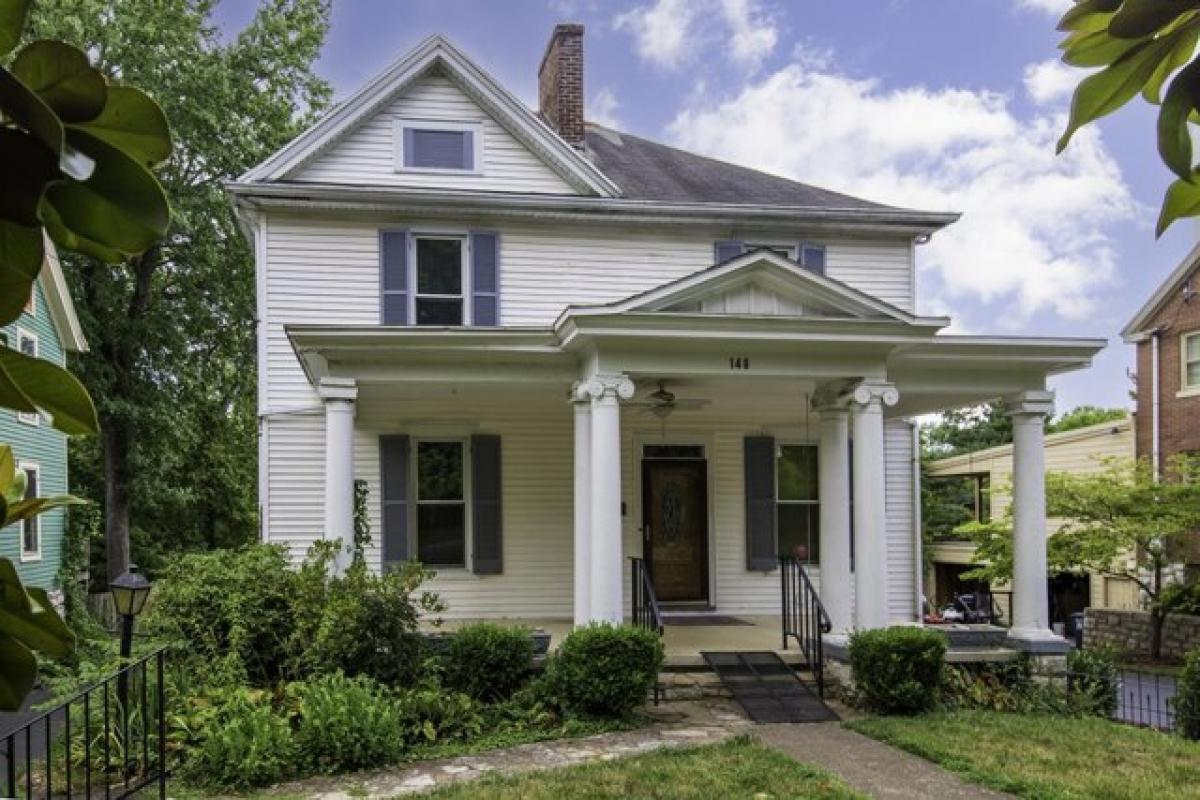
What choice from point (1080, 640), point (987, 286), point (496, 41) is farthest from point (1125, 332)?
point (496, 41)

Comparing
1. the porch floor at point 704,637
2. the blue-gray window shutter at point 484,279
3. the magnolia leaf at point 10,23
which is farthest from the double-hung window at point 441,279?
the magnolia leaf at point 10,23

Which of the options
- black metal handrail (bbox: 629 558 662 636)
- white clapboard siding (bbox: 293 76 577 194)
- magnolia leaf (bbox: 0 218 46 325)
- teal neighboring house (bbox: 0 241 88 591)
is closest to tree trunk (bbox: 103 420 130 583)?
teal neighboring house (bbox: 0 241 88 591)

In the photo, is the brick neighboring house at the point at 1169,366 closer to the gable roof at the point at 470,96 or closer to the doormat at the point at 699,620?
the doormat at the point at 699,620

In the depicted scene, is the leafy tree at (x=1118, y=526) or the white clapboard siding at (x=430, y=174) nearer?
the white clapboard siding at (x=430, y=174)

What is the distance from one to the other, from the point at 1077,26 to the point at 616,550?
8043 millimetres

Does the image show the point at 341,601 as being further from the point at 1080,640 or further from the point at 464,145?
the point at 1080,640

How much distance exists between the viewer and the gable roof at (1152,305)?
17438 mm

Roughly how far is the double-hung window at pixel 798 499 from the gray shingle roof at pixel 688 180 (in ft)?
11.7

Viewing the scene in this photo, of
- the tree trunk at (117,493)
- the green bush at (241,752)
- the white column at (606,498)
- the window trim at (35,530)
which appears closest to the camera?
the green bush at (241,752)

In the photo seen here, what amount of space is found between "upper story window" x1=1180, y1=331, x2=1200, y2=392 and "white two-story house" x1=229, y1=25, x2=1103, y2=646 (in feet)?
26.5

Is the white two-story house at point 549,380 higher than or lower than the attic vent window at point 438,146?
lower

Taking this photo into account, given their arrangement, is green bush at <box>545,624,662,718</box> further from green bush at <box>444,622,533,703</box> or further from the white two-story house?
the white two-story house

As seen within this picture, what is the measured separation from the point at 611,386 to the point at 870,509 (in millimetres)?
2950

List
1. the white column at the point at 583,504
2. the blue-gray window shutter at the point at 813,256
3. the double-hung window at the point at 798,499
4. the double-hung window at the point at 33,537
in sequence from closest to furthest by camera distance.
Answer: the white column at the point at 583,504 → the blue-gray window shutter at the point at 813,256 → the double-hung window at the point at 798,499 → the double-hung window at the point at 33,537
